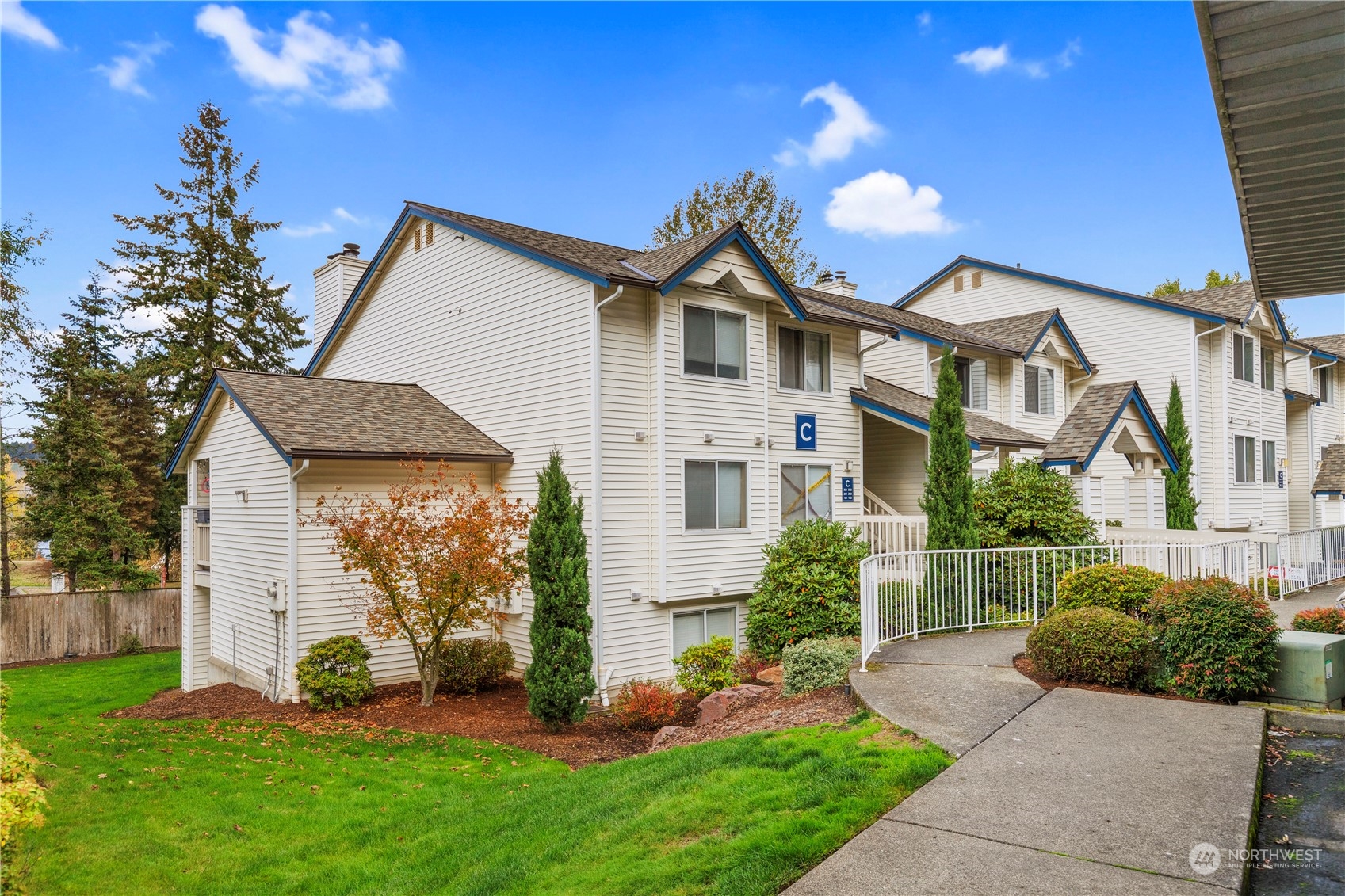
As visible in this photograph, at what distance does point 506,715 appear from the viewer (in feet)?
41.9

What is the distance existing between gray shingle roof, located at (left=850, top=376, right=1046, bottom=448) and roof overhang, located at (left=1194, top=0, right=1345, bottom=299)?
41.0 feet

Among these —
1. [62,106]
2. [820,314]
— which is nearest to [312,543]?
[62,106]

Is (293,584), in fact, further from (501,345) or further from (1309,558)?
(1309,558)

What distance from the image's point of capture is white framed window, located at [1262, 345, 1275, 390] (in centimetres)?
2811

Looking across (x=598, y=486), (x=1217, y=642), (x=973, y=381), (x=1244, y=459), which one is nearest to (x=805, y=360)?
(x=598, y=486)

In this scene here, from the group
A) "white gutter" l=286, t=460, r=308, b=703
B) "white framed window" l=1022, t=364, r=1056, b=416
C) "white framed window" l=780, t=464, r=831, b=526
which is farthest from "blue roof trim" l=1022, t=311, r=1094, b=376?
"white gutter" l=286, t=460, r=308, b=703

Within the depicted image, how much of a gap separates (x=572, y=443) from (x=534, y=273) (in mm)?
3386

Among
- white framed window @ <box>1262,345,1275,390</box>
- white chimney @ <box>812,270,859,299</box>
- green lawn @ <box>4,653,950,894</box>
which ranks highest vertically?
white chimney @ <box>812,270,859,299</box>

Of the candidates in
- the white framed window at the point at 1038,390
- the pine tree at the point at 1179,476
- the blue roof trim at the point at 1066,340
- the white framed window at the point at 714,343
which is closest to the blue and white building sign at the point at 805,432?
the white framed window at the point at 714,343

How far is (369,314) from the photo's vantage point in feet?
66.8

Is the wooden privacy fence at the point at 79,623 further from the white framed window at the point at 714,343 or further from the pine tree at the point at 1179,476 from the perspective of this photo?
the pine tree at the point at 1179,476

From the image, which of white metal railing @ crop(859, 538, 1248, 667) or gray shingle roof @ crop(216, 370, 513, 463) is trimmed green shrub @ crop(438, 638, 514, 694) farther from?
white metal railing @ crop(859, 538, 1248, 667)

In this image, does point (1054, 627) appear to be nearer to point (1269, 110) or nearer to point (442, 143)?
point (1269, 110)

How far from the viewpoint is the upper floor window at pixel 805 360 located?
1712 cm
